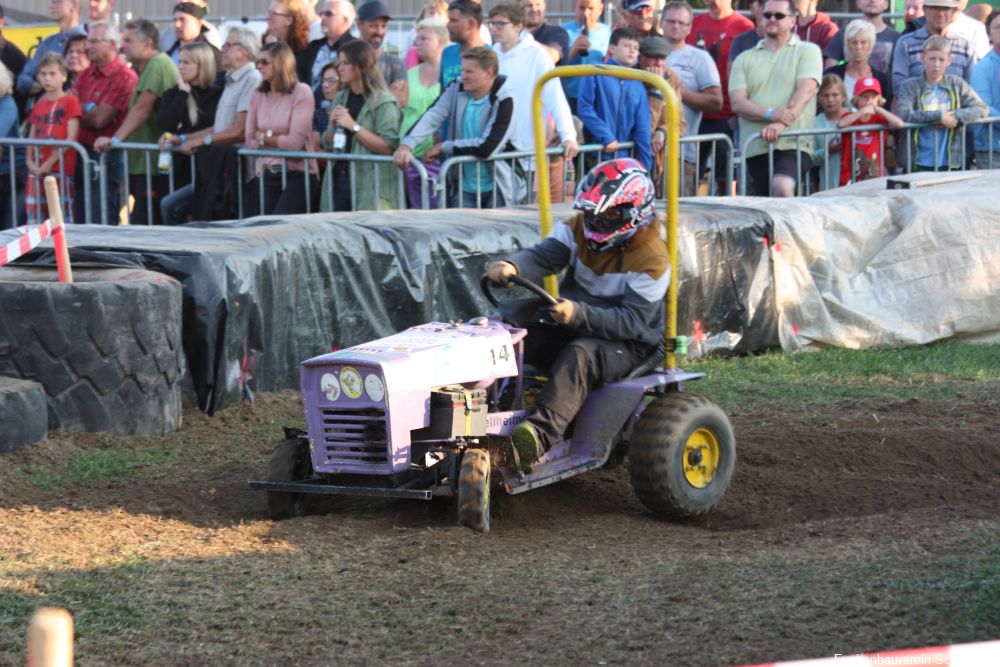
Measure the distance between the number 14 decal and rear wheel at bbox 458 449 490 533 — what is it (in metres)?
A: 0.50

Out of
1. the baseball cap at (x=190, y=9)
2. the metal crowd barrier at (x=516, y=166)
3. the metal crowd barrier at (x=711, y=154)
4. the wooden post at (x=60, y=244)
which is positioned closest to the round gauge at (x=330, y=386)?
the wooden post at (x=60, y=244)

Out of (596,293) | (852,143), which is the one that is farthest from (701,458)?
(852,143)

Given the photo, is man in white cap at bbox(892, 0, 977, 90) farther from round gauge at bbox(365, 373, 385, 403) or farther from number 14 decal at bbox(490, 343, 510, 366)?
round gauge at bbox(365, 373, 385, 403)

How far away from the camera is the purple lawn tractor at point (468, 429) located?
228 inches

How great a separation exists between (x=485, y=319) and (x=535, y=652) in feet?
7.17

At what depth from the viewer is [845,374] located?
9.70 meters

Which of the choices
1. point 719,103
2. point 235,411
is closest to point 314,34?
point 719,103

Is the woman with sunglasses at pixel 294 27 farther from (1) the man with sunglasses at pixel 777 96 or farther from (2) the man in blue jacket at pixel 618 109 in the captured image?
(1) the man with sunglasses at pixel 777 96

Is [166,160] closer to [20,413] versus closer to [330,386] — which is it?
[20,413]

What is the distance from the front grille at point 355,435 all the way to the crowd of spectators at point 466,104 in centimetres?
449

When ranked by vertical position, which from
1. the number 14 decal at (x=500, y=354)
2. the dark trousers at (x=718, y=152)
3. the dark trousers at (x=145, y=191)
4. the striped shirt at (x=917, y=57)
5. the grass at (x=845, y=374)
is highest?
the striped shirt at (x=917, y=57)

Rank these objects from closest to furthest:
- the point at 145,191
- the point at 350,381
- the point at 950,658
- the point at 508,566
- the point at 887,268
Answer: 1. the point at 950,658
2. the point at 508,566
3. the point at 350,381
4. the point at 887,268
5. the point at 145,191

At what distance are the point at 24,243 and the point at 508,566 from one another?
391cm

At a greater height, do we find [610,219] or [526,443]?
[610,219]
